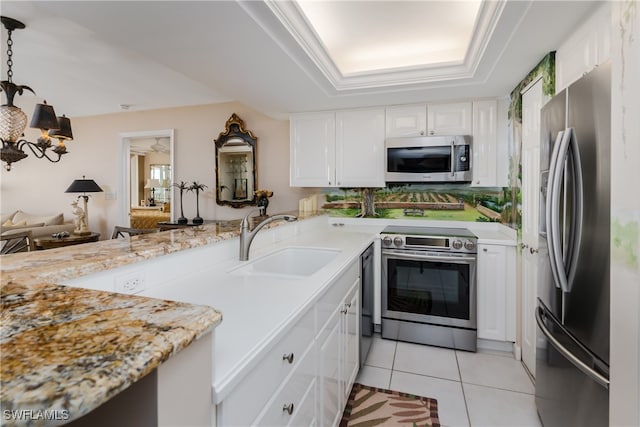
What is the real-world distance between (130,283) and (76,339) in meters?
0.77

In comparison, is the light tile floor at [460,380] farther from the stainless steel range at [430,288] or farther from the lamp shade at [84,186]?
the lamp shade at [84,186]

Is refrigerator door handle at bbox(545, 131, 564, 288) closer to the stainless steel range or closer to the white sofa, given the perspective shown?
the stainless steel range

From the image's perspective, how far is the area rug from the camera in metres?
1.87

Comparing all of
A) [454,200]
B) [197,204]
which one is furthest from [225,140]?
[454,200]

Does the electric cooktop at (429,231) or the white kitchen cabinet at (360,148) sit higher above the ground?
the white kitchen cabinet at (360,148)

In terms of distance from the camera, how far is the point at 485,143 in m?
2.98

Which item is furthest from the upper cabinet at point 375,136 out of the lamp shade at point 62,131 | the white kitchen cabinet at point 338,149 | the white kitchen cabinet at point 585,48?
the lamp shade at point 62,131

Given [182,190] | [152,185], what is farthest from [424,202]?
[152,185]

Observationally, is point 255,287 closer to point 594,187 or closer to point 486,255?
point 594,187

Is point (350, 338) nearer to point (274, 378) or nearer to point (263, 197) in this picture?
point (274, 378)

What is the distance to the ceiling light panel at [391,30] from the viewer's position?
6.68 feet

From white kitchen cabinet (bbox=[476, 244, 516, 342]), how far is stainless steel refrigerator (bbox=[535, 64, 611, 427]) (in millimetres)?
1109

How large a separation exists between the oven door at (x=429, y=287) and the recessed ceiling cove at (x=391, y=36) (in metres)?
1.47

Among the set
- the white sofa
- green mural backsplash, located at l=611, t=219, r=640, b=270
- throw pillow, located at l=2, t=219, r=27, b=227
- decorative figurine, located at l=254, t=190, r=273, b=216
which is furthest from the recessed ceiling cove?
throw pillow, located at l=2, t=219, r=27, b=227
